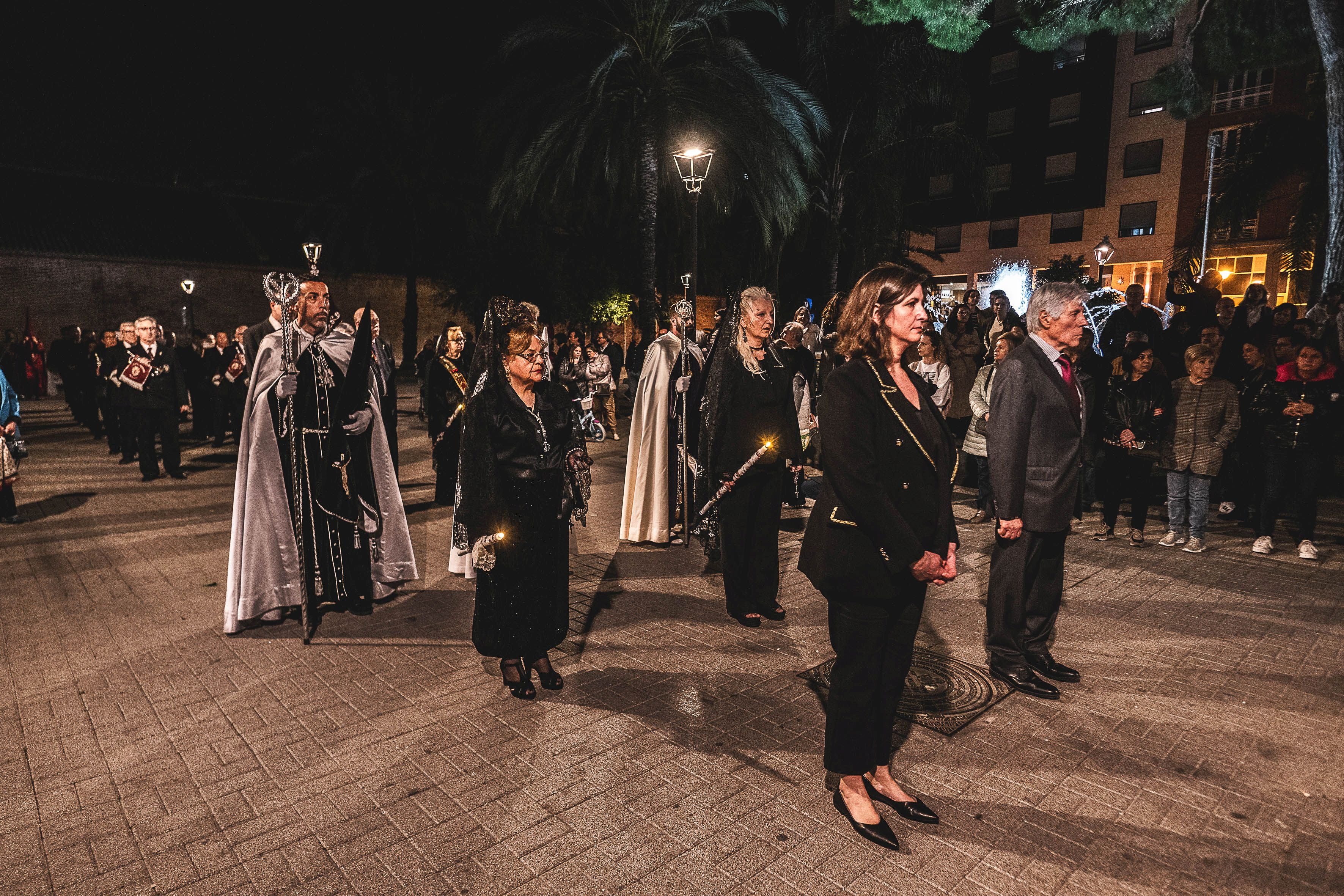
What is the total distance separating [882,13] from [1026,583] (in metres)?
11.9

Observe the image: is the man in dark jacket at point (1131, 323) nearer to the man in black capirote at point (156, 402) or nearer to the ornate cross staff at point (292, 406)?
the ornate cross staff at point (292, 406)

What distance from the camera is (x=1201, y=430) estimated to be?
22.4ft

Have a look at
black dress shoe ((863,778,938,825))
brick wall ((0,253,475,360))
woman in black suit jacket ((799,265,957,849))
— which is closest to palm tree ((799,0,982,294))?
brick wall ((0,253,475,360))

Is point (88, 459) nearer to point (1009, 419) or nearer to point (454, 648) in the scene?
point (454, 648)

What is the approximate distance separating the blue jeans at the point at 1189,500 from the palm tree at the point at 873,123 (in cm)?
1727

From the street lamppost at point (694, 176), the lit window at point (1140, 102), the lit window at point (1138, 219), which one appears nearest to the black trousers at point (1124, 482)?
the street lamppost at point (694, 176)

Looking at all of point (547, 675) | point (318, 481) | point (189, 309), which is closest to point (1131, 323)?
point (547, 675)

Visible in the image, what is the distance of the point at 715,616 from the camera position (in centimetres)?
543

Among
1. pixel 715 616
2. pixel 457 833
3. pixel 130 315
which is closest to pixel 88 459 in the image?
pixel 715 616

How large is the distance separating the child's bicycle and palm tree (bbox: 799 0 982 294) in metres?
19.2

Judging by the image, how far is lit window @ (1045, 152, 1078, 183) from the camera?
41.8 m

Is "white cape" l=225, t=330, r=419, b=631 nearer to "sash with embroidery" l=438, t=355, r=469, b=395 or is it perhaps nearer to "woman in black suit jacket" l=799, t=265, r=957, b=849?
"sash with embroidery" l=438, t=355, r=469, b=395

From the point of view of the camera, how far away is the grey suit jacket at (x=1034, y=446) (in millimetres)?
4133

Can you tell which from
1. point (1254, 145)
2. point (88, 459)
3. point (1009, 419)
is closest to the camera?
point (1009, 419)
